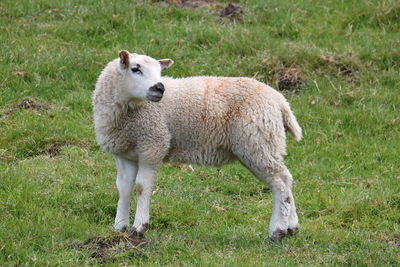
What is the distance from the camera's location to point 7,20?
1323 cm

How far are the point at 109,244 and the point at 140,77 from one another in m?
1.55

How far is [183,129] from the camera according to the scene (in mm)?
7562

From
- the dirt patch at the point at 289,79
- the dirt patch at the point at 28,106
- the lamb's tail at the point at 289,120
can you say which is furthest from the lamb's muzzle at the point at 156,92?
the dirt patch at the point at 289,79

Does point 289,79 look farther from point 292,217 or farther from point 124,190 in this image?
point 124,190

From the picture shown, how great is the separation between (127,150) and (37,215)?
1.04 m

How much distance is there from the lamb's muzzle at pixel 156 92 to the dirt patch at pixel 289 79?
483 centimetres

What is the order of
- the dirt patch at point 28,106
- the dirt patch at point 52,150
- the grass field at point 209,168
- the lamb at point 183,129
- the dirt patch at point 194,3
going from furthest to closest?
the dirt patch at point 194,3, the dirt patch at point 28,106, the dirt patch at point 52,150, the lamb at point 183,129, the grass field at point 209,168

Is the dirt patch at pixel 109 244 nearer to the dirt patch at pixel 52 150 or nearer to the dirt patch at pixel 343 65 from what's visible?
the dirt patch at pixel 52 150

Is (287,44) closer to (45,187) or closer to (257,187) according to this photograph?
(257,187)

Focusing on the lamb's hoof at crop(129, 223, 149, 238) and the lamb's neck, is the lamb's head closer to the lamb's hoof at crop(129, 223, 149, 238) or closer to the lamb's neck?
the lamb's neck

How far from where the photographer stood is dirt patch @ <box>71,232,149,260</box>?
658cm

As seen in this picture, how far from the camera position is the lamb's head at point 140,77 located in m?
7.16

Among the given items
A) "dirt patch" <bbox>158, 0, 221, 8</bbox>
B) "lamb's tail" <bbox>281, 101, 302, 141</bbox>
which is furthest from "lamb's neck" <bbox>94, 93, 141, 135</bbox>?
"dirt patch" <bbox>158, 0, 221, 8</bbox>

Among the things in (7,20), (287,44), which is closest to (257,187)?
(287,44)
